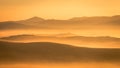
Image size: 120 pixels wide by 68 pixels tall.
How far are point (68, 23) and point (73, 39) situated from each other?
58 centimetres

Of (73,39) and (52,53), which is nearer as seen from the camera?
(52,53)

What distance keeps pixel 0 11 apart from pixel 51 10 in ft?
4.90

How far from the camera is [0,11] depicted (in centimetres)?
767

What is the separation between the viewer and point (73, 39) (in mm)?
7984

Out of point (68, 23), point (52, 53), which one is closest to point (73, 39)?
point (68, 23)

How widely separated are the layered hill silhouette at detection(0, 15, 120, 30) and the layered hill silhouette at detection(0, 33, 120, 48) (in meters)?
0.32

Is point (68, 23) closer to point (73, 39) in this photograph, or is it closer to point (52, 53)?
point (73, 39)

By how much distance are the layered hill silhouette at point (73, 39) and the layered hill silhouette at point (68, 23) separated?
0.32 meters

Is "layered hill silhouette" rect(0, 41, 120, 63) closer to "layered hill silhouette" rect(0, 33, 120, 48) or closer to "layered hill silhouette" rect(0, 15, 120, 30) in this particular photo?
"layered hill silhouette" rect(0, 33, 120, 48)

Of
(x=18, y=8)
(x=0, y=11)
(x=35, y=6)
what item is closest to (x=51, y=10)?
(x=35, y=6)

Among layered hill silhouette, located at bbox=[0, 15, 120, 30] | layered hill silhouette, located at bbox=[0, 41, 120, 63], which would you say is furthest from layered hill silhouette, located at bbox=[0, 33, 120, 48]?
layered hill silhouette, located at bbox=[0, 15, 120, 30]

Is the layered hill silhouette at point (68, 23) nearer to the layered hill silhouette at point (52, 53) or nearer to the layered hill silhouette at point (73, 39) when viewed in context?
the layered hill silhouette at point (73, 39)

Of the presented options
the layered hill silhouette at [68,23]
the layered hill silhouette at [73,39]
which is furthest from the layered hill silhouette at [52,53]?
the layered hill silhouette at [68,23]

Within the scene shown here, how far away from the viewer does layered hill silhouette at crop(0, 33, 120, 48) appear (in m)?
7.50
